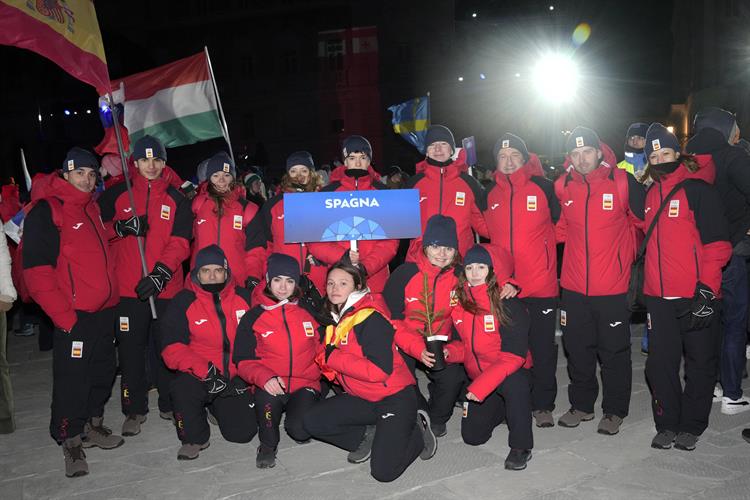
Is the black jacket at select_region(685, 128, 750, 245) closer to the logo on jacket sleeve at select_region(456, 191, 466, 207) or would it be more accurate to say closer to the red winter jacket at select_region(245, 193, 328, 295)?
the logo on jacket sleeve at select_region(456, 191, 466, 207)

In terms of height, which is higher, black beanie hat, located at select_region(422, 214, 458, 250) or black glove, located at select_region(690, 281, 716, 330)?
black beanie hat, located at select_region(422, 214, 458, 250)

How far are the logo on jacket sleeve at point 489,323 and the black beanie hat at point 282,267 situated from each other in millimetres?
1491

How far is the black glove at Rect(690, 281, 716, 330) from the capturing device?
4.50 m

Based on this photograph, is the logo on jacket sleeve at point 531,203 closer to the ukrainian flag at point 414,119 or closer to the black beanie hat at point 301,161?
the black beanie hat at point 301,161

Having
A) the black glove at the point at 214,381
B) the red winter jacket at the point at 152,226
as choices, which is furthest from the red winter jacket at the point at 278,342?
the red winter jacket at the point at 152,226

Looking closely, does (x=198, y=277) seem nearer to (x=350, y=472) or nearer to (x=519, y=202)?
(x=350, y=472)

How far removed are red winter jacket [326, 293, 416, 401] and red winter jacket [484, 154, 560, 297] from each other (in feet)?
4.31

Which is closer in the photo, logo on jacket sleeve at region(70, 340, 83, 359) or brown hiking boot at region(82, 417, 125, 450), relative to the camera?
logo on jacket sleeve at region(70, 340, 83, 359)

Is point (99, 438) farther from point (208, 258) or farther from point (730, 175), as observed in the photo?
point (730, 175)

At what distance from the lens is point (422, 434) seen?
4758 mm

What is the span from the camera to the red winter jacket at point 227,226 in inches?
228

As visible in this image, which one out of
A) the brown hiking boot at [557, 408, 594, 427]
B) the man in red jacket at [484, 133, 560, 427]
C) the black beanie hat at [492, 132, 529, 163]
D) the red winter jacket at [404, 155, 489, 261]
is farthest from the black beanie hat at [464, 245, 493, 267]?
the brown hiking boot at [557, 408, 594, 427]

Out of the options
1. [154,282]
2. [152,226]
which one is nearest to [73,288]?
[154,282]

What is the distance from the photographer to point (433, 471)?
455cm
